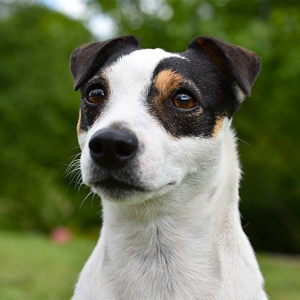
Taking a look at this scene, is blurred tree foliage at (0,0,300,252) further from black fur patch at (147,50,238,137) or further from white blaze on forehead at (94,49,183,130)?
white blaze on forehead at (94,49,183,130)

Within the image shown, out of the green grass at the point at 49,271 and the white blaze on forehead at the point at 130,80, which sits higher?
the white blaze on forehead at the point at 130,80

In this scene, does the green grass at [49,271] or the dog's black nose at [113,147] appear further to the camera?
the green grass at [49,271]

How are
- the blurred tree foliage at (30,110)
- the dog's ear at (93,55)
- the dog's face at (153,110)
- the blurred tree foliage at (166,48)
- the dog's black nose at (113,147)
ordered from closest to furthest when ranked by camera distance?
1. the dog's black nose at (113,147)
2. the dog's face at (153,110)
3. the dog's ear at (93,55)
4. the blurred tree foliage at (166,48)
5. the blurred tree foliage at (30,110)

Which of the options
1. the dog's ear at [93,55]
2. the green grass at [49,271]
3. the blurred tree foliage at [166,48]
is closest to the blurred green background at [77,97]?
the blurred tree foliage at [166,48]

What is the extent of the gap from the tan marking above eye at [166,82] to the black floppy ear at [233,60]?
403mm

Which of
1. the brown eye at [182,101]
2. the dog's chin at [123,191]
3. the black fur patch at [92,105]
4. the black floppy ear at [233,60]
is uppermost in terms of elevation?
the black floppy ear at [233,60]

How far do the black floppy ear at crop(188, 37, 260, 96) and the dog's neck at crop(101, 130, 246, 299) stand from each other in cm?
55

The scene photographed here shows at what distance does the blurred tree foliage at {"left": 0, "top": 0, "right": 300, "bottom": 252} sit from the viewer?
540 inches

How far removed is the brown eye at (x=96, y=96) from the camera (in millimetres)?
3922

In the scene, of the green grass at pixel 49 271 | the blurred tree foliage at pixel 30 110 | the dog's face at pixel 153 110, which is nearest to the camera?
the dog's face at pixel 153 110

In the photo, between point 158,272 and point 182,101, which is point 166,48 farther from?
point 158,272

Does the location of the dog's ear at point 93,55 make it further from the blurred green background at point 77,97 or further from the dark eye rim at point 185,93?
the blurred green background at point 77,97

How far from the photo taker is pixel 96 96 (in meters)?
3.95

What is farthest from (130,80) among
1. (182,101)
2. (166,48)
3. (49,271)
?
A: (166,48)
